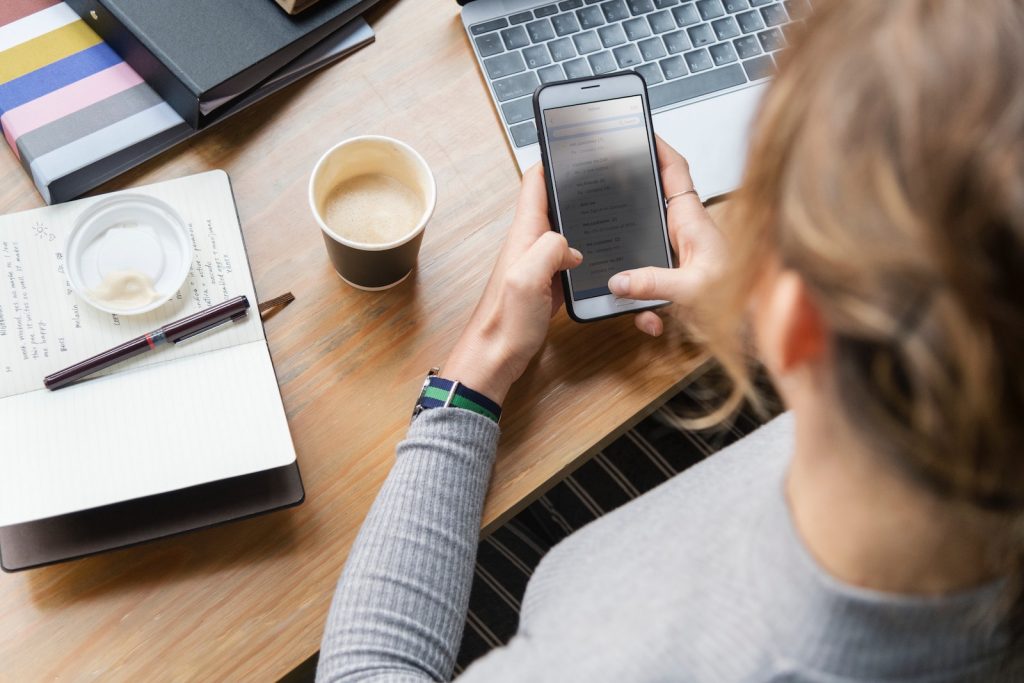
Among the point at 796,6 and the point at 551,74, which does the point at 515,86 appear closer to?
the point at 551,74

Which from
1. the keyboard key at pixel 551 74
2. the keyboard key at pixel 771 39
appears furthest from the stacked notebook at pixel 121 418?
the keyboard key at pixel 771 39

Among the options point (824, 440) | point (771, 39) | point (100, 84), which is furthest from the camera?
point (771, 39)

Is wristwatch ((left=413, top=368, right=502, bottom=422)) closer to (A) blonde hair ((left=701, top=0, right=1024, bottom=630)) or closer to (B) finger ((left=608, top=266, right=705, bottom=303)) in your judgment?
(B) finger ((left=608, top=266, right=705, bottom=303))

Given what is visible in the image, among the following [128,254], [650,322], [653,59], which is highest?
[128,254]

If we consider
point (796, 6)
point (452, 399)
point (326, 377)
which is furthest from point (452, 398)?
point (796, 6)

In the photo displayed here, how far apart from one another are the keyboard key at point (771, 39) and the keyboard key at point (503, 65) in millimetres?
241

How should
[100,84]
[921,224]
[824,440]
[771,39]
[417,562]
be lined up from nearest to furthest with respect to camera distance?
[921,224] → [824,440] → [417,562] → [100,84] → [771,39]

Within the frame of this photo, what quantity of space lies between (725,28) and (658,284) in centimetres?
31

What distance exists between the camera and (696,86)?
2.54 ft

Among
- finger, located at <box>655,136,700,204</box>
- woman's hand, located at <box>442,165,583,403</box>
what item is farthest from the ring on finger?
woman's hand, located at <box>442,165,583,403</box>

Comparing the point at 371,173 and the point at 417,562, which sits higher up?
the point at 371,173

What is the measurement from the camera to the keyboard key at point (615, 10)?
0.78 m

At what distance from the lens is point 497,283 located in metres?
0.67

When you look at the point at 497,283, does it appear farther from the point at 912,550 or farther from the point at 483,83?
the point at 912,550
